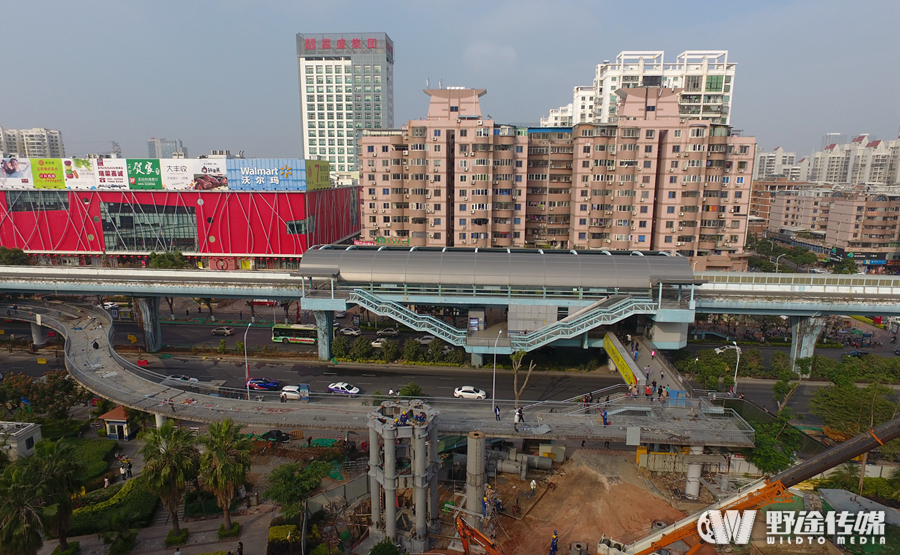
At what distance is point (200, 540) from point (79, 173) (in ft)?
280

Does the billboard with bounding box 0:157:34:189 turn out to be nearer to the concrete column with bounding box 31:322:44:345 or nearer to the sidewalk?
the concrete column with bounding box 31:322:44:345

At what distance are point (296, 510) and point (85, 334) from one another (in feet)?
121

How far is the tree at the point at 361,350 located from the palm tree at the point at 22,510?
105 ft

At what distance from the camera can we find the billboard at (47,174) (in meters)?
88.9

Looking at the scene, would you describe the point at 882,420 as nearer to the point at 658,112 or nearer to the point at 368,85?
the point at 658,112

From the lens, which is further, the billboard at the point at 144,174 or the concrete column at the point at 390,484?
the billboard at the point at 144,174

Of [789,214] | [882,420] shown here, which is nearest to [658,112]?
[882,420]

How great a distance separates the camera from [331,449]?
37312 mm

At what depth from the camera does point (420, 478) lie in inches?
1073

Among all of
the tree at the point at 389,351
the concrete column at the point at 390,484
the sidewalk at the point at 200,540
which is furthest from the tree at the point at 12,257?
the concrete column at the point at 390,484

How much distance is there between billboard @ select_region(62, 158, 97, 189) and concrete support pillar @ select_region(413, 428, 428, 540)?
9015 cm

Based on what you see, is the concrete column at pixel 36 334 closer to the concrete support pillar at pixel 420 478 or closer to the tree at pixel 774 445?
the concrete support pillar at pixel 420 478

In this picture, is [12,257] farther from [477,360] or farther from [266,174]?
[477,360]

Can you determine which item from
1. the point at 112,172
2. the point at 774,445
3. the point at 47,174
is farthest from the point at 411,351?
the point at 47,174
